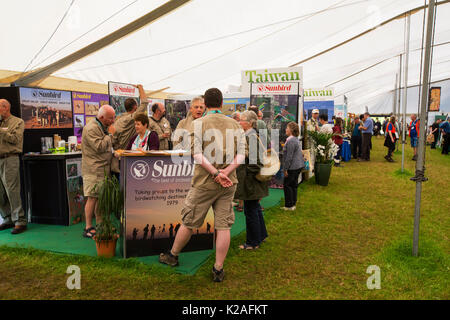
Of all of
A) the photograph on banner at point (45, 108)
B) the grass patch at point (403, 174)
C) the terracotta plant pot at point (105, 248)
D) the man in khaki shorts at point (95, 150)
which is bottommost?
the terracotta plant pot at point (105, 248)

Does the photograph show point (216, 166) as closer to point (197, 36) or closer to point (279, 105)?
point (197, 36)

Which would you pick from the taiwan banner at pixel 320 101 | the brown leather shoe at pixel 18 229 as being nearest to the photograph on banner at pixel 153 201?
the brown leather shoe at pixel 18 229

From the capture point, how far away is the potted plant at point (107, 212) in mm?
3498

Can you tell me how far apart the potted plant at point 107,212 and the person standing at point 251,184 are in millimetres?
1288

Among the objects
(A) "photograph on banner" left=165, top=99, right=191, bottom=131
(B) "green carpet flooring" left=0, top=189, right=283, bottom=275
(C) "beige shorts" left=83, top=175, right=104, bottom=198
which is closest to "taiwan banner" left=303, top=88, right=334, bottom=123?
(A) "photograph on banner" left=165, top=99, right=191, bottom=131

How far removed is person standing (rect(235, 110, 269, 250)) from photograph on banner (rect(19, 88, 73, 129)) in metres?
3.31

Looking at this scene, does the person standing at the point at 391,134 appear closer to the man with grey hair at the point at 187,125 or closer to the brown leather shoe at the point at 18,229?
the man with grey hair at the point at 187,125

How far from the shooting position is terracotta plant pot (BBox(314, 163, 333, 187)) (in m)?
7.71

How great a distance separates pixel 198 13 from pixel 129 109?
80.0 inches

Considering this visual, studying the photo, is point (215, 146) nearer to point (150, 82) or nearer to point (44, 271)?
point (44, 271)

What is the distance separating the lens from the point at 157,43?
18.9 feet

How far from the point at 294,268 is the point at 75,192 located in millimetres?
3409

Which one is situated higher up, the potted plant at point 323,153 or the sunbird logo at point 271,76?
the sunbird logo at point 271,76
